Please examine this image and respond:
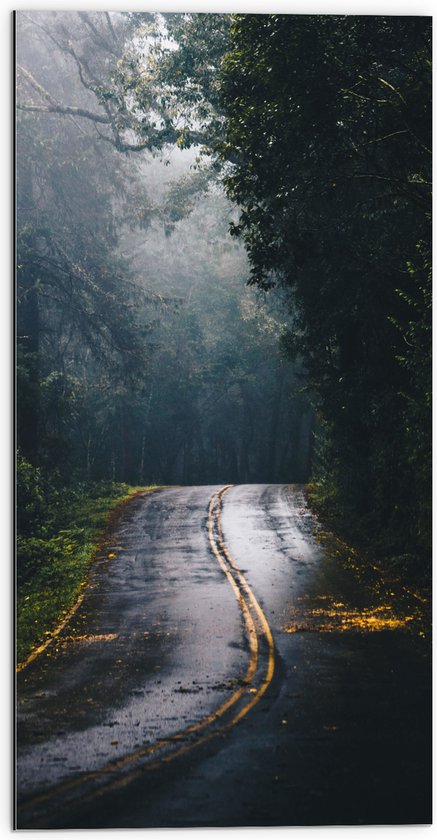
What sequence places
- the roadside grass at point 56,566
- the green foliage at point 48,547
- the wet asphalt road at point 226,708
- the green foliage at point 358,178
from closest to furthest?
the wet asphalt road at point 226,708 < the green foliage at point 358,178 < the roadside grass at point 56,566 < the green foliage at point 48,547

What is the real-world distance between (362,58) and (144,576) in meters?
7.65

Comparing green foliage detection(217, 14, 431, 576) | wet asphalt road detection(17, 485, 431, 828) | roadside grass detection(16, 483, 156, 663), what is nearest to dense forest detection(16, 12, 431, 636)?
green foliage detection(217, 14, 431, 576)

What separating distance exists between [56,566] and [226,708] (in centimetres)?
635

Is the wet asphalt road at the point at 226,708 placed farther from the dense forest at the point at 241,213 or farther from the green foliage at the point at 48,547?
the dense forest at the point at 241,213

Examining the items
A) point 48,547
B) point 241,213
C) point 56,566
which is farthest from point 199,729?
point 241,213

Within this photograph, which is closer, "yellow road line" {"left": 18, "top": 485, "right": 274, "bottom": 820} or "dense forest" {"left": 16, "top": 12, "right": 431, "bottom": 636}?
"yellow road line" {"left": 18, "top": 485, "right": 274, "bottom": 820}

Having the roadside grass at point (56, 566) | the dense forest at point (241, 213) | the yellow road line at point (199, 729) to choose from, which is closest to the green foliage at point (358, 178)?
the dense forest at point (241, 213)

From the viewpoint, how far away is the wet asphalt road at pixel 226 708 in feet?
22.8

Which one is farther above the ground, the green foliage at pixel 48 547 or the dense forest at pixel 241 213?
the dense forest at pixel 241 213

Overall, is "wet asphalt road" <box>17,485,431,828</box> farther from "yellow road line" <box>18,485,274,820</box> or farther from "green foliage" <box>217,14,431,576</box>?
"green foliage" <box>217,14,431,576</box>

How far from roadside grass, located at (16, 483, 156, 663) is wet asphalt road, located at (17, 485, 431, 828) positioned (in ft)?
1.20

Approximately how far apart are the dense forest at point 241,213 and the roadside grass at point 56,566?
267 mm

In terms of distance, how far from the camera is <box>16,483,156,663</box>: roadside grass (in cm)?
1133

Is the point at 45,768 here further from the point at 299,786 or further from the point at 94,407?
the point at 94,407
